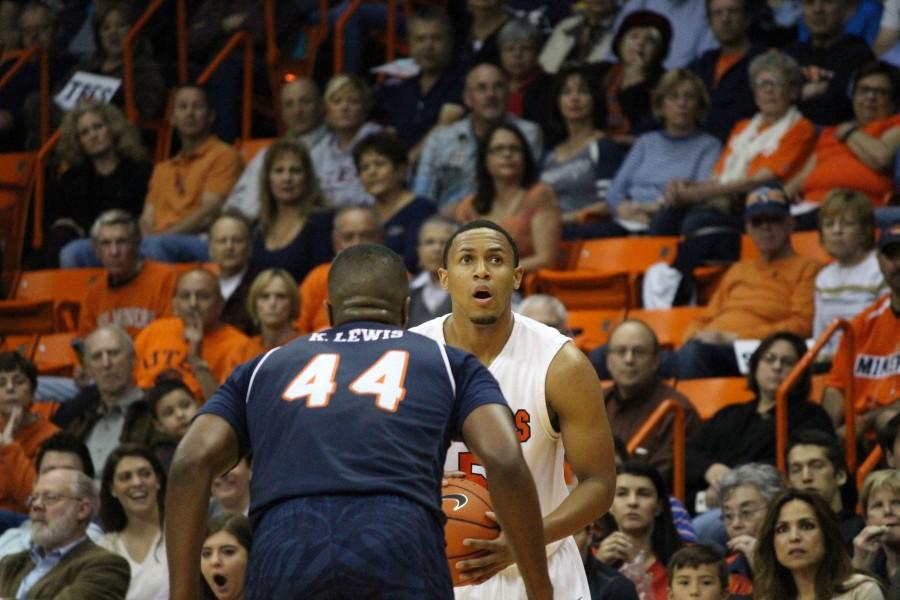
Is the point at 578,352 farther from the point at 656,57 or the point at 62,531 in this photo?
the point at 656,57

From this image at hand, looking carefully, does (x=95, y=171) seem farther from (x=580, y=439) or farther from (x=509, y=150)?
(x=580, y=439)

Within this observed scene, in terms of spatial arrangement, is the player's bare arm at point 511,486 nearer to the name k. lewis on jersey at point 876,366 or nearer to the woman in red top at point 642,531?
the woman in red top at point 642,531

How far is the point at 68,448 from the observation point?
10.0 m

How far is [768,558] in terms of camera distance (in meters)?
7.96

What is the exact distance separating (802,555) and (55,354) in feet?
22.5

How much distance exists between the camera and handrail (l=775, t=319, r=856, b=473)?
9461 millimetres

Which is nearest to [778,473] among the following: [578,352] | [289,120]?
[578,352]

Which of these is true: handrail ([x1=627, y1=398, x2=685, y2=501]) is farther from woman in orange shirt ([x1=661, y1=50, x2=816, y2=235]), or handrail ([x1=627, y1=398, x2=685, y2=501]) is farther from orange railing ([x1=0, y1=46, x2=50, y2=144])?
orange railing ([x1=0, y1=46, x2=50, y2=144])

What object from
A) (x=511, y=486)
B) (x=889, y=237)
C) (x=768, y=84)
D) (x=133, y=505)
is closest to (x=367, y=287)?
(x=511, y=486)

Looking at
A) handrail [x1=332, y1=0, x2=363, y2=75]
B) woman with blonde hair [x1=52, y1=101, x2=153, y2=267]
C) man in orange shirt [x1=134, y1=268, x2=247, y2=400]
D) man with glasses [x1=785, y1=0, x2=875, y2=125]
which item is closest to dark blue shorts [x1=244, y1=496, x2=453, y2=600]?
man in orange shirt [x1=134, y1=268, x2=247, y2=400]

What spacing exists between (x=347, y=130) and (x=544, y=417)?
7.56 m

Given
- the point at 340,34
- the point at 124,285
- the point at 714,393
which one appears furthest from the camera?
the point at 340,34

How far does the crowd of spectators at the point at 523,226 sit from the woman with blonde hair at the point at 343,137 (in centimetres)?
2

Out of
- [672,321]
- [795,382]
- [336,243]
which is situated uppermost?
[336,243]
